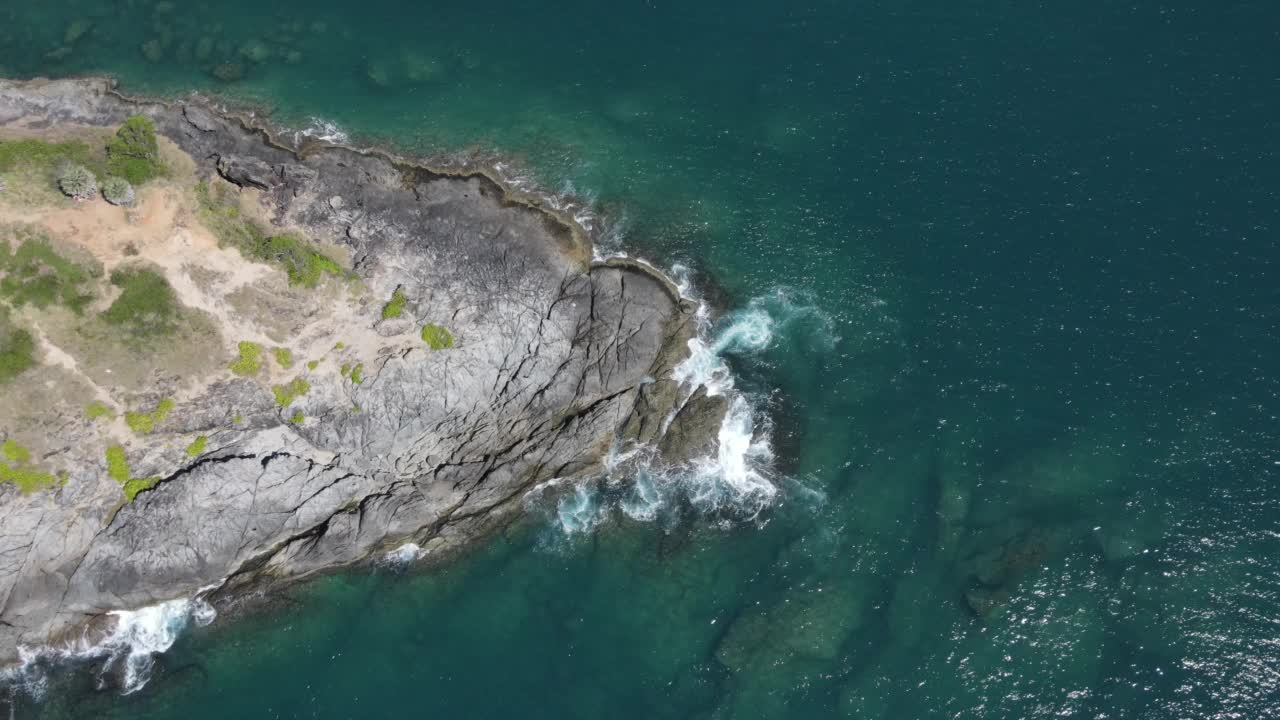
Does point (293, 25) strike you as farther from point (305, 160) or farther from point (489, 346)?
point (489, 346)

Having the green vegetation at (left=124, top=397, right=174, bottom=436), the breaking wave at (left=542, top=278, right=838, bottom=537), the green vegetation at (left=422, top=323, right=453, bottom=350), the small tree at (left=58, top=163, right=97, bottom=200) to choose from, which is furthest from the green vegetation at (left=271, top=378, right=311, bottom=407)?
the breaking wave at (left=542, top=278, right=838, bottom=537)

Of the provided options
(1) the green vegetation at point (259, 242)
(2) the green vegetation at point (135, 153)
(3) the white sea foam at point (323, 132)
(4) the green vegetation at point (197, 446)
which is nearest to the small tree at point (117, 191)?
(2) the green vegetation at point (135, 153)

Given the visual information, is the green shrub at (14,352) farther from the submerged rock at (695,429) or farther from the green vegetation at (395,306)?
the submerged rock at (695,429)

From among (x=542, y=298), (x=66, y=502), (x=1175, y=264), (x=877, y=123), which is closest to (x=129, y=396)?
(x=66, y=502)

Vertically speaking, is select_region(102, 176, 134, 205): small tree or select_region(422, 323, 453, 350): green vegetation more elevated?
select_region(102, 176, 134, 205): small tree

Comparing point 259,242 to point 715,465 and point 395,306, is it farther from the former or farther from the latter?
point 715,465

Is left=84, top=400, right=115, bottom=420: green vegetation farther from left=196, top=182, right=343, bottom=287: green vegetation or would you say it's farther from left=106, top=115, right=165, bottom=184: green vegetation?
left=106, top=115, right=165, bottom=184: green vegetation
